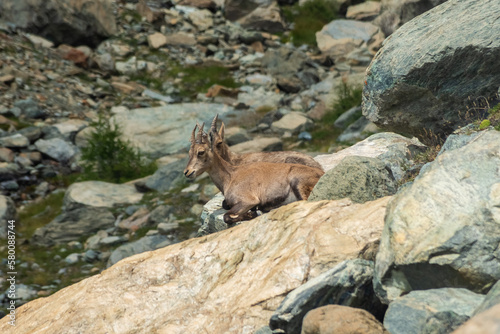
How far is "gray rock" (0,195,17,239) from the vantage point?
61.2ft

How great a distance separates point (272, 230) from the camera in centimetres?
826

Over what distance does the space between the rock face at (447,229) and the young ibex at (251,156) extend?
Answer: 5588mm

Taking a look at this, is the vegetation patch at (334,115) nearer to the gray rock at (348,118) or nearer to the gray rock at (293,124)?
the gray rock at (348,118)

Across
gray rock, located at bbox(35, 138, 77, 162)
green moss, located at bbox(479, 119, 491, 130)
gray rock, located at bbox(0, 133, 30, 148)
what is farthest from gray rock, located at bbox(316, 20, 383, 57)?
green moss, located at bbox(479, 119, 491, 130)

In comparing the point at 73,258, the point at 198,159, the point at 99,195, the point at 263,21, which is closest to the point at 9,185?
the point at 99,195

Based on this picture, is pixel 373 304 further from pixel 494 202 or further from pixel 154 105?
pixel 154 105

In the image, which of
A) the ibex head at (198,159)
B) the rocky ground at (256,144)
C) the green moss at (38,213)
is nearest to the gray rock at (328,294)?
the rocky ground at (256,144)

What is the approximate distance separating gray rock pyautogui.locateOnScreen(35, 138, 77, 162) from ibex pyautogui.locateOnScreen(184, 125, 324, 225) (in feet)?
44.5

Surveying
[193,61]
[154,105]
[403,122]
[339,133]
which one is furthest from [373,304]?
[193,61]

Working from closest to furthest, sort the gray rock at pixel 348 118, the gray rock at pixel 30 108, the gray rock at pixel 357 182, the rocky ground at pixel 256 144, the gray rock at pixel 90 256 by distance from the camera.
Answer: the rocky ground at pixel 256 144 → the gray rock at pixel 357 182 → the gray rock at pixel 90 256 → the gray rock at pixel 348 118 → the gray rock at pixel 30 108

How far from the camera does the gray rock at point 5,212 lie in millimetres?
18641

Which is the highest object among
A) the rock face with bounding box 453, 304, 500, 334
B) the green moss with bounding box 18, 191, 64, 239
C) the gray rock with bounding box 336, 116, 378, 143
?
the rock face with bounding box 453, 304, 500, 334

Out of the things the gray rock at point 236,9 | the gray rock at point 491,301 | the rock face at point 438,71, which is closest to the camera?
the gray rock at point 491,301

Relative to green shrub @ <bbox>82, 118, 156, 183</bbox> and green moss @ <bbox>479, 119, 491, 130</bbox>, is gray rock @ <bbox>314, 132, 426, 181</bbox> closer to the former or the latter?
green moss @ <bbox>479, 119, 491, 130</bbox>
